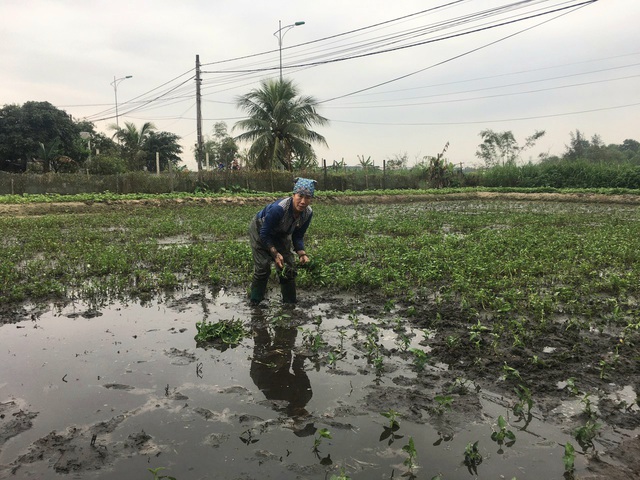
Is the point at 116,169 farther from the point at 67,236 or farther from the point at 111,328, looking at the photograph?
the point at 111,328

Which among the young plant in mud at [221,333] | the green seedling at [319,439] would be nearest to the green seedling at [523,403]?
the green seedling at [319,439]

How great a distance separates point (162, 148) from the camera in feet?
121

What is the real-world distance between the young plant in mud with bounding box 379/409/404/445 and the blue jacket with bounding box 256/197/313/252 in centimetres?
277

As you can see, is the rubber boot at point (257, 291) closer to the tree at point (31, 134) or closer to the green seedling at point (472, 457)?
the green seedling at point (472, 457)

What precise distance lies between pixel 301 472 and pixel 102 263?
5.91 meters

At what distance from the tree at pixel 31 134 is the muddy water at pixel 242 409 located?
2841cm

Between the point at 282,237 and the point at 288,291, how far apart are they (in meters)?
0.68

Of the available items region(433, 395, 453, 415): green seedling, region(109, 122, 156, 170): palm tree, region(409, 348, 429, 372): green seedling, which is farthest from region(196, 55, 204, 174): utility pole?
region(433, 395, 453, 415): green seedling

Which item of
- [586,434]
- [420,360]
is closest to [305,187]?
[420,360]

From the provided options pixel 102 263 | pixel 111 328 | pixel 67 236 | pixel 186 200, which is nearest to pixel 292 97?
pixel 186 200

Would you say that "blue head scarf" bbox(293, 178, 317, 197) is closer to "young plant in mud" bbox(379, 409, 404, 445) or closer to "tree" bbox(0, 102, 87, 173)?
"young plant in mud" bbox(379, 409, 404, 445)

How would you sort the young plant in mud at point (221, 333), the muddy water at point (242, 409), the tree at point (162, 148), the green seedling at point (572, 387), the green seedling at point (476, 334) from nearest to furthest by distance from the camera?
the muddy water at point (242, 409) → the green seedling at point (572, 387) → the green seedling at point (476, 334) → the young plant in mud at point (221, 333) → the tree at point (162, 148)

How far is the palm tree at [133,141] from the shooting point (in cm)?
3411

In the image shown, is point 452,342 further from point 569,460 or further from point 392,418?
point 569,460
